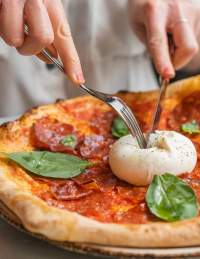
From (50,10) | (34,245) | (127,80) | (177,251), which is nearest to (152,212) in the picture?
(177,251)

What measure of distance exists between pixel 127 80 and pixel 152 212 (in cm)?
138

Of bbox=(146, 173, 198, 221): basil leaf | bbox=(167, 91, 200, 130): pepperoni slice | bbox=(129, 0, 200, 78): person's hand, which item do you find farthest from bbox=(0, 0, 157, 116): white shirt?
bbox=(146, 173, 198, 221): basil leaf

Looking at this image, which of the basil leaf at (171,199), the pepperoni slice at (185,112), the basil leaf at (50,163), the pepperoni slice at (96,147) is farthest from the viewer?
the pepperoni slice at (185,112)

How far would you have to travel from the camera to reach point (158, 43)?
190 cm

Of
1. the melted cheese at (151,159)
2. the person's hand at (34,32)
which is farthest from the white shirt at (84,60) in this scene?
the melted cheese at (151,159)

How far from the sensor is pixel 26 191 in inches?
57.8

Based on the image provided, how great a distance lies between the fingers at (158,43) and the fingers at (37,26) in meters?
0.49

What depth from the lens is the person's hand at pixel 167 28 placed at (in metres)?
1.89

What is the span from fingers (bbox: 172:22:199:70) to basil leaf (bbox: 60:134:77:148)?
0.45 metres

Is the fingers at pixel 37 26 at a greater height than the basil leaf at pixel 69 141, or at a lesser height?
greater

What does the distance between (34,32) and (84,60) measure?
1021 millimetres

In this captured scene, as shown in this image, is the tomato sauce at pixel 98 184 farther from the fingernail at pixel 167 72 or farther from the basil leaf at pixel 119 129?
the fingernail at pixel 167 72

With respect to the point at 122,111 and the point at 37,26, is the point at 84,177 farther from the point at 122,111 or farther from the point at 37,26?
the point at 37,26

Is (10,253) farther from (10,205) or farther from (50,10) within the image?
(50,10)
